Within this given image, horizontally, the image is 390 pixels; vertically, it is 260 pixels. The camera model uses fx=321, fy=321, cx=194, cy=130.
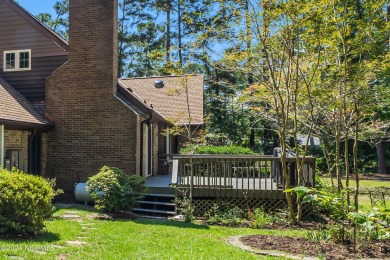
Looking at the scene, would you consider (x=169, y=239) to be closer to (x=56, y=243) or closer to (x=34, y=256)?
(x=56, y=243)

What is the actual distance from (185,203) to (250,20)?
5.08m

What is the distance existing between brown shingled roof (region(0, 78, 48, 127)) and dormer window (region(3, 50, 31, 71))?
689mm

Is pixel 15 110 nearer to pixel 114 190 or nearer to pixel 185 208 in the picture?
pixel 114 190

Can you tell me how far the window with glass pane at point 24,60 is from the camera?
1280 centimetres

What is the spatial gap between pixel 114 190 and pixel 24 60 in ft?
25.1

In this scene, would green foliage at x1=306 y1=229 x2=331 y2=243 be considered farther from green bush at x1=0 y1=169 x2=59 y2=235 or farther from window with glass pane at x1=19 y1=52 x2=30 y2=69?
window with glass pane at x1=19 y1=52 x2=30 y2=69

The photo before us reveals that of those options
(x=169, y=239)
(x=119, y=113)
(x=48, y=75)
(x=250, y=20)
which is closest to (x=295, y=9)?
(x=250, y=20)

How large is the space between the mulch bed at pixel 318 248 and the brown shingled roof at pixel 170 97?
9.92 m

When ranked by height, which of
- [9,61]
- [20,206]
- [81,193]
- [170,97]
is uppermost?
[9,61]

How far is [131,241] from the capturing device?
5.93 metres

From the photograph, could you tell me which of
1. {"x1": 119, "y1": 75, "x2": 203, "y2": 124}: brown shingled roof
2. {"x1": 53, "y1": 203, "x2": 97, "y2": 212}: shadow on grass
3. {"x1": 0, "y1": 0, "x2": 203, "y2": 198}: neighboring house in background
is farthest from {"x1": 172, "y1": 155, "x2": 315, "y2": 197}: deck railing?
{"x1": 119, "y1": 75, "x2": 203, "y2": 124}: brown shingled roof

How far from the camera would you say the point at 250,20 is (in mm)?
7641

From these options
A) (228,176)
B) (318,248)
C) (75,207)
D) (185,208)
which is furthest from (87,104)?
(318,248)

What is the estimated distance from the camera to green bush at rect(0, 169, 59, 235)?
5824 mm
